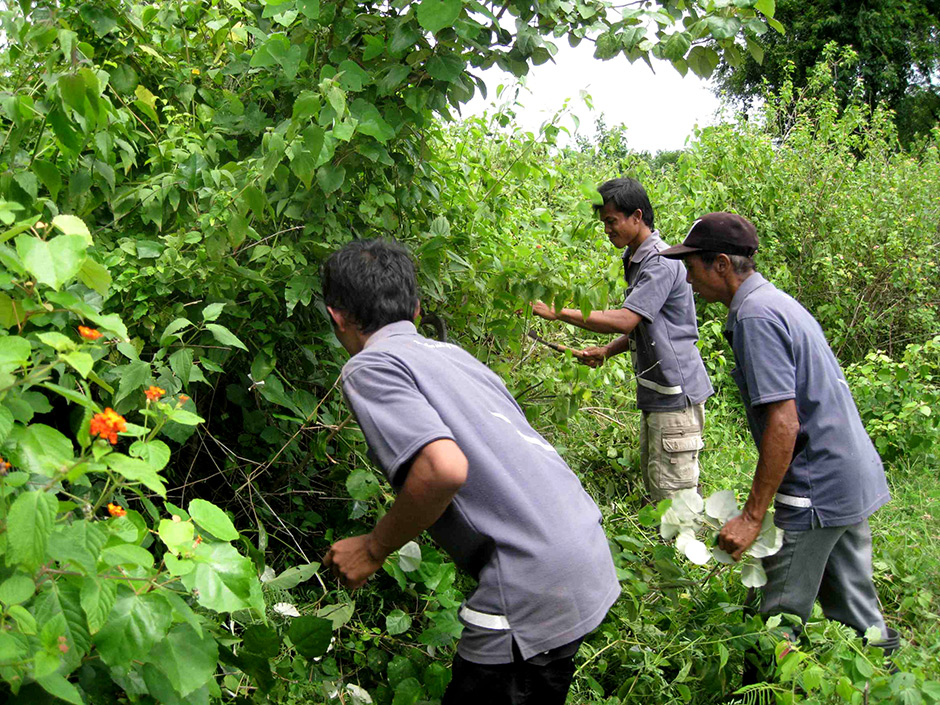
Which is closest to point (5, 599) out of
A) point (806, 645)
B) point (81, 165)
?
point (81, 165)

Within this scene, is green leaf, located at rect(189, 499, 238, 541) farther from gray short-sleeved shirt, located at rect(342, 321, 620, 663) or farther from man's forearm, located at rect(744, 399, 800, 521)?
man's forearm, located at rect(744, 399, 800, 521)

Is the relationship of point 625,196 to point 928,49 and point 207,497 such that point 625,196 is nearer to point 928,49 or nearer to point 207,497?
point 207,497

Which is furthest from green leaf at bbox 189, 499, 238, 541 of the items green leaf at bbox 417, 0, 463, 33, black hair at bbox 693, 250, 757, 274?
black hair at bbox 693, 250, 757, 274

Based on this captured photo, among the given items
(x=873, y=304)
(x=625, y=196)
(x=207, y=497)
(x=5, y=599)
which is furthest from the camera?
(x=873, y=304)

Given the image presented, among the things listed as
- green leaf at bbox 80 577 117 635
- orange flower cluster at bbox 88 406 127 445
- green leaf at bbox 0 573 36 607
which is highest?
orange flower cluster at bbox 88 406 127 445

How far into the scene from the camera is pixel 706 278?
9.54 feet

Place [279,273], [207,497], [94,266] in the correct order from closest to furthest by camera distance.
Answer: [94,266], [279,273], [207,497]

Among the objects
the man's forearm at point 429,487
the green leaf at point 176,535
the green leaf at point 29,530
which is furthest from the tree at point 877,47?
the green leaf at point 29,530

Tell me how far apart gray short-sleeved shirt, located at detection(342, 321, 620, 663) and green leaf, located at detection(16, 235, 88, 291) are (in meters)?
0.64

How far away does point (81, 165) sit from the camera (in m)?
2.51

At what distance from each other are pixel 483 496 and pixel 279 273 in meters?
1.14

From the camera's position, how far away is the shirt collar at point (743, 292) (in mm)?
2773

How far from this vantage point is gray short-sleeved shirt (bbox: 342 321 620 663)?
1.85 metres

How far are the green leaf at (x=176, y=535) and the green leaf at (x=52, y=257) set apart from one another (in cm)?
41
